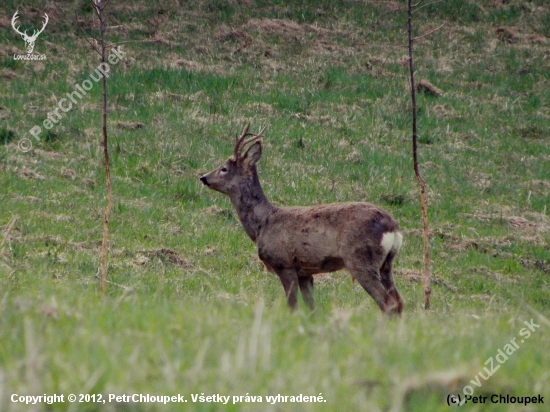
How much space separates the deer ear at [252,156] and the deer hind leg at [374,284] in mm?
1978

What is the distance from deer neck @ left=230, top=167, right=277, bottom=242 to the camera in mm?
8633

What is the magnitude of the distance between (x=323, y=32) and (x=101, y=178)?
1010cm

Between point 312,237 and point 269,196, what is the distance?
449cm

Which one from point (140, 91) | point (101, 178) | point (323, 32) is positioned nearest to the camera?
point (101, 178)

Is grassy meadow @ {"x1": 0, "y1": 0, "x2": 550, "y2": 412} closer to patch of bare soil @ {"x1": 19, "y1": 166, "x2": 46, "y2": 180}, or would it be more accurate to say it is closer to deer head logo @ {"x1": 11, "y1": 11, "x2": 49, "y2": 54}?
patch of bare soil @ {"x1": 19, "y1": 166, "x2": 46, "y2": 180}

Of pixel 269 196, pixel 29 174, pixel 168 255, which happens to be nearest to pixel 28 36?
pixel 29 174

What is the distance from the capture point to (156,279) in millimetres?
8961

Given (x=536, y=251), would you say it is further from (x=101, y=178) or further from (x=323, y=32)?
(x=323, y=32)

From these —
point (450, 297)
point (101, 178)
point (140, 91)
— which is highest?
point (140, 91)

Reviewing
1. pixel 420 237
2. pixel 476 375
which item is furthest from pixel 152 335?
pixel 420 237
